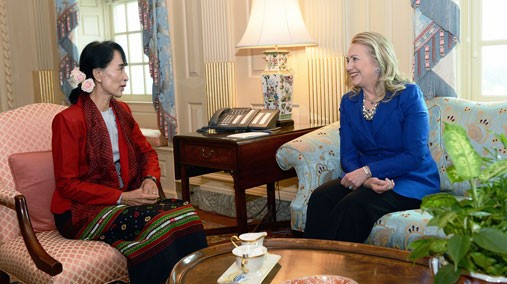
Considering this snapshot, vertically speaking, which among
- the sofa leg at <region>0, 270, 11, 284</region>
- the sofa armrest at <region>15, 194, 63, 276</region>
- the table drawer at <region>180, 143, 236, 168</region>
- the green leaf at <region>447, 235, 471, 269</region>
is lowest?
the sofa leg at <region>0, 270, 11, 284</region>

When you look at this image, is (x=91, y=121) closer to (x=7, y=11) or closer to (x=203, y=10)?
(x=203, y=10)

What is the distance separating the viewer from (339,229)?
2.59 meters

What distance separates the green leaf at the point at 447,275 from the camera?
3.79ft

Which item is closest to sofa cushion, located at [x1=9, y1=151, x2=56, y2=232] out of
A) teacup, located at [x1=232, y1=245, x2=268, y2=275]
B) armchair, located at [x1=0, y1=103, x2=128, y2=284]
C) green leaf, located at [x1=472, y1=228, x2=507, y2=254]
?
armchair, located at [x1=0, y1=103, x2=128, y2=284]

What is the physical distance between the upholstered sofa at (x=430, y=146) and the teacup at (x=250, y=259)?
902mm

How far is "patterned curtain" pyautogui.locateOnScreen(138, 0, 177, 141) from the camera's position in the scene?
4.66 m

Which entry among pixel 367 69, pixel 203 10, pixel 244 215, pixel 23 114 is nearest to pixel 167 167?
pixel 203 10

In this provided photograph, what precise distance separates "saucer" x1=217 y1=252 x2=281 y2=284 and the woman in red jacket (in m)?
0.62

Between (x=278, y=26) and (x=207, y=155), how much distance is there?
0.82m

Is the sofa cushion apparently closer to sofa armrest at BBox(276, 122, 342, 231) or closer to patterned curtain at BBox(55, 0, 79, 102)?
sofa armrest at BBox(276, 122, 342, 231)

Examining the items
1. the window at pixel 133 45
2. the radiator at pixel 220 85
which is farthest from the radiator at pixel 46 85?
the radiator at pixel 220 85

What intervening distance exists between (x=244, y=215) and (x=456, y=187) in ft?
3.41

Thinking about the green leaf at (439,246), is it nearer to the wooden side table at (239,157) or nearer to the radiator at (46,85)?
the wooden side table at (239,157)

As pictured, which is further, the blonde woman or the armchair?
the blonde woman
